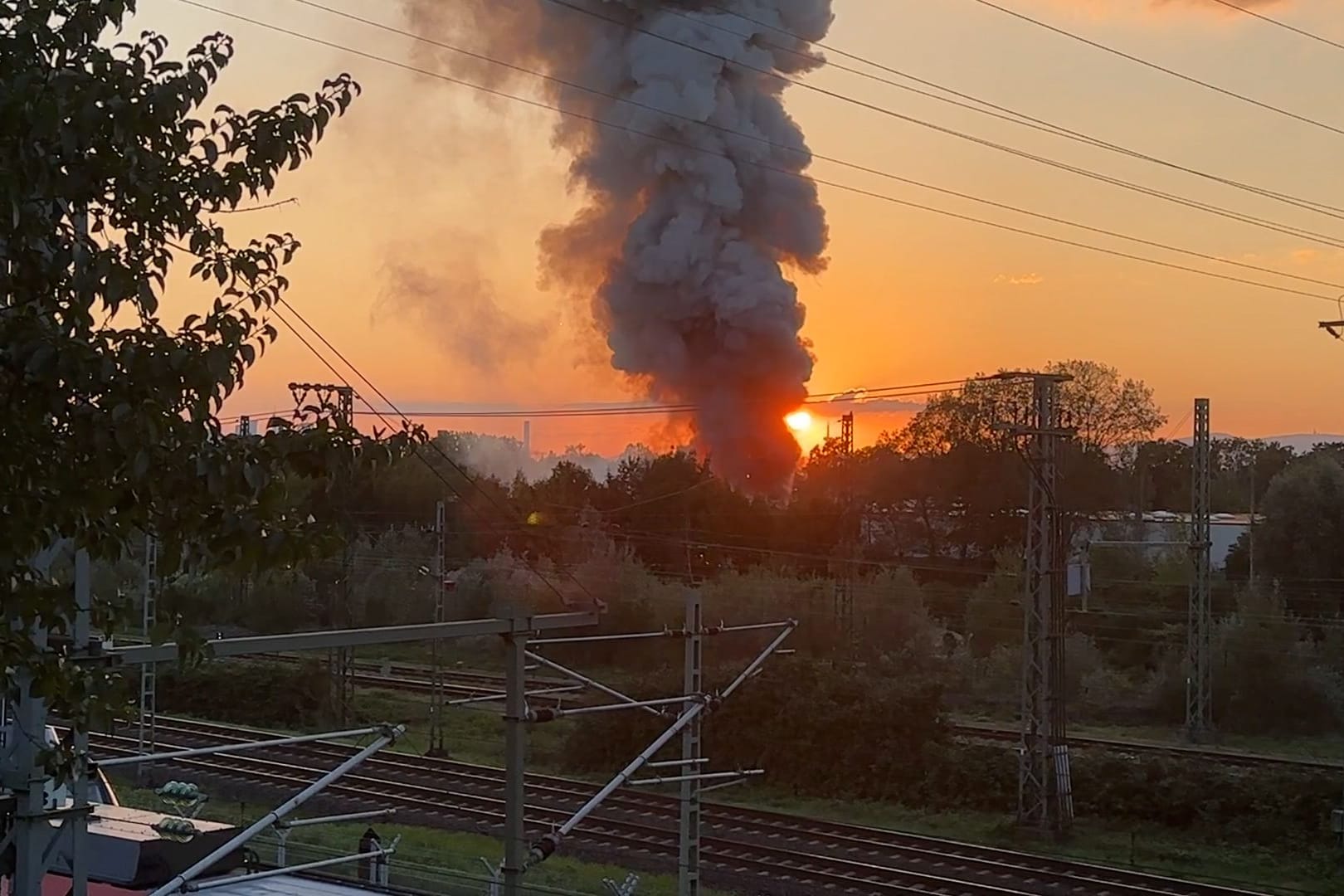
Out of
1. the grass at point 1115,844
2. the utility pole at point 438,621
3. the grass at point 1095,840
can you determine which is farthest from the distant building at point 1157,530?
the utility pole at point 438,621

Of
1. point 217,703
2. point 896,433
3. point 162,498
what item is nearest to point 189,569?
point 162,498

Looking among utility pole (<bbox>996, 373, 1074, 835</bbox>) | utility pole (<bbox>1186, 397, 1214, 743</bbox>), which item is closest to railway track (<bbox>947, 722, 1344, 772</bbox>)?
utility pole (<bbox>1186, 397, 1214, 743</bbox>)

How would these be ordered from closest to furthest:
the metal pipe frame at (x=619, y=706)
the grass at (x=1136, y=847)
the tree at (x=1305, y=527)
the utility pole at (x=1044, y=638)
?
the metal pipe frame at (x=619, y=706) < the grass at (x=1136, y=847) < the utility pole at (x=1044, y=638) < the tree at (x=1305, y=527)

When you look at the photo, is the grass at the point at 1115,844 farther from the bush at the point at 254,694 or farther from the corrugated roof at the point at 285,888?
the corrugated roof at the point at 285,888

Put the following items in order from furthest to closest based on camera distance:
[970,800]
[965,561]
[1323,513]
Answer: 1. [965,561]
2. [1323,513]
3. [970,800]

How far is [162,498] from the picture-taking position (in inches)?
148

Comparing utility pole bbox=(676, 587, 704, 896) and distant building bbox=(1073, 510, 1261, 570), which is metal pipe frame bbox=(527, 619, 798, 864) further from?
distant building bbox=(1073, 510, 1261, 570)

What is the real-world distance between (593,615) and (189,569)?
6247 mm

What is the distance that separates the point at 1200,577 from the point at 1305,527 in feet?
51.5

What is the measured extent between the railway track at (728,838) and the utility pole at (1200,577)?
32.9 ft

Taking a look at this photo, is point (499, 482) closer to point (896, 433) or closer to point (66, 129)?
point (896, 433)

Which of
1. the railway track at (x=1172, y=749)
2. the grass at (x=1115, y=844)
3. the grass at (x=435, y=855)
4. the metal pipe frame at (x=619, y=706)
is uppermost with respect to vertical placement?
the metal pipe frame at (x=619, y=706)

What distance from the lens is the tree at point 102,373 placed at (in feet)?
11.7

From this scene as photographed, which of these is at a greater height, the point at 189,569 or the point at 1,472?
the point at 1,472
